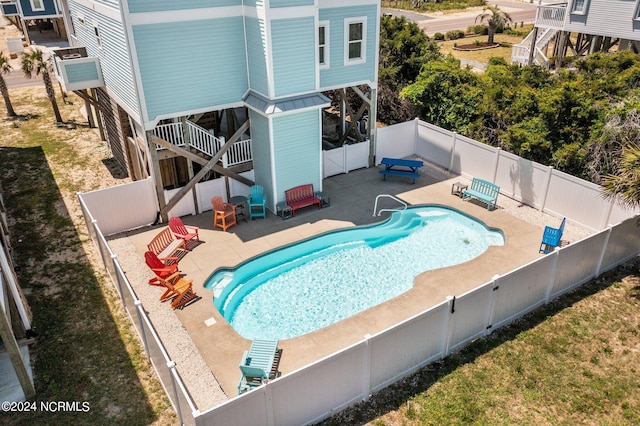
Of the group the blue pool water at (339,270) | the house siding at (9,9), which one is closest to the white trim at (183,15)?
the blue pool water at (339,270)

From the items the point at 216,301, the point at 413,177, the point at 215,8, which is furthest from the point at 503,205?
the point at 215,8

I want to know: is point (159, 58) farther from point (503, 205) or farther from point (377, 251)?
point (503, 205)

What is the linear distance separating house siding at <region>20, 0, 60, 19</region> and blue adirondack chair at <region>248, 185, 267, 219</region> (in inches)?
1472

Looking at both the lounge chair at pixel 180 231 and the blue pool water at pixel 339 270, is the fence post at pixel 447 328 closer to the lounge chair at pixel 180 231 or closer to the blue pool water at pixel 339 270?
the blue pool water at pixel 339 270

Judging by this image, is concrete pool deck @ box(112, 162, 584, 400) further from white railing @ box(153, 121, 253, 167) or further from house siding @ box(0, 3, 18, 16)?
house siding @ box(0, 3, 18, 16)

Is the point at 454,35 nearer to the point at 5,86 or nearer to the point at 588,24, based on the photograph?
the point at 588,24

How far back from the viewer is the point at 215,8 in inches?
607

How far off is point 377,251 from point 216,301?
5.53 m

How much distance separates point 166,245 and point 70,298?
3.11 metres

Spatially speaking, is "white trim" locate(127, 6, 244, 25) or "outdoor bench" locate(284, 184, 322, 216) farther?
"outdoor bench" locate(284, 184, 322, 216)

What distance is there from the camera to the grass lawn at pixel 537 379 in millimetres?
9773

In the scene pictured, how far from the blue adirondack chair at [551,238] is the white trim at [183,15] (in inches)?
475

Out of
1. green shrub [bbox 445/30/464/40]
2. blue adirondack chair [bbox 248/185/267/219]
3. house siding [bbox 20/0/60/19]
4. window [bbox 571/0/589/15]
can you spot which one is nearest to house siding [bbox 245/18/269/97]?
blue adirondack chair [bbox 248/185/267/219]

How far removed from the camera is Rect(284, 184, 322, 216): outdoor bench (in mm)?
17594
